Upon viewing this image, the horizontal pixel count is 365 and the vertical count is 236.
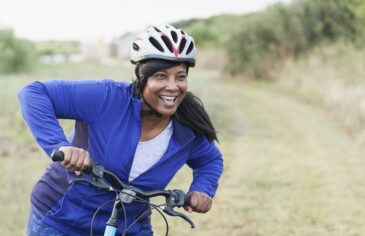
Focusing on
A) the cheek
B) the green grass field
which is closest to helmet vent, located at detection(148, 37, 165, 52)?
the cheek

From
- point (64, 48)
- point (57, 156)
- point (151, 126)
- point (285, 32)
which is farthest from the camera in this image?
point (64, 48)

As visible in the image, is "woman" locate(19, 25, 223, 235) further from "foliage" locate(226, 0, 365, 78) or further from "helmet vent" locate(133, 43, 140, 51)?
"foliage" locate(226, 0, 365, 78)

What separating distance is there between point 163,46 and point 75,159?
2.63ft

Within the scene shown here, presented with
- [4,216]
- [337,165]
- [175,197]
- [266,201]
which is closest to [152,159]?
[175,197]

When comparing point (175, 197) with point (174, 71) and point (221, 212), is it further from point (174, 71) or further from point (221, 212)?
point (221, 212)

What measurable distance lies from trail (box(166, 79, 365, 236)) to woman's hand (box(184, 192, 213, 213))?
12.7 ft

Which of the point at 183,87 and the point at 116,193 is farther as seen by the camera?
the point at 183,87

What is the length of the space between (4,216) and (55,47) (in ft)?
167

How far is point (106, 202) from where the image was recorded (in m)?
3.29

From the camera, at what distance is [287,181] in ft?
33.1

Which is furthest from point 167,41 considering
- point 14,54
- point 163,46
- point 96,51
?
point 96,51

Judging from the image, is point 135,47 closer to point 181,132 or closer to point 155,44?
point 155,44

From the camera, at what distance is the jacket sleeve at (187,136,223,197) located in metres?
3.78

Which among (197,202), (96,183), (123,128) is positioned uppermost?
(123,128)
